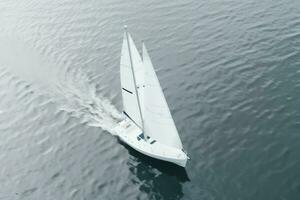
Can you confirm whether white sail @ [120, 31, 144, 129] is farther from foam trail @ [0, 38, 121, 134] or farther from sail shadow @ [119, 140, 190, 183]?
foam trail @ [0, 38, 121, 134]

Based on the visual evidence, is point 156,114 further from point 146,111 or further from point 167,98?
point 167,98

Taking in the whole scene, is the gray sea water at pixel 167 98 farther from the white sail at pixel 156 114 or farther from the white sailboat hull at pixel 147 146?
the white sail at pixel 156 114

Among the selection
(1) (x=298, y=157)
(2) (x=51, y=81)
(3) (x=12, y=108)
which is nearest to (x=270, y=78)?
(1) (x=298, y=157)

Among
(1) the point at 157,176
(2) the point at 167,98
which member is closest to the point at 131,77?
(2) the point at 167,98

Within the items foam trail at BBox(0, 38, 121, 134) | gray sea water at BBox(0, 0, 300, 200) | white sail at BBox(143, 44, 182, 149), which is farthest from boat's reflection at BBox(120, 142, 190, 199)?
foam trail at BBox(0, 38, 121, 134)

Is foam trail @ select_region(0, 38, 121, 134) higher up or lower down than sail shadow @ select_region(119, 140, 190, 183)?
higher up

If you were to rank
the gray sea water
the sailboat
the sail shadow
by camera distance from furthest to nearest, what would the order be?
1. the sail shadow
2. the gray sea water
3. the sailboat
